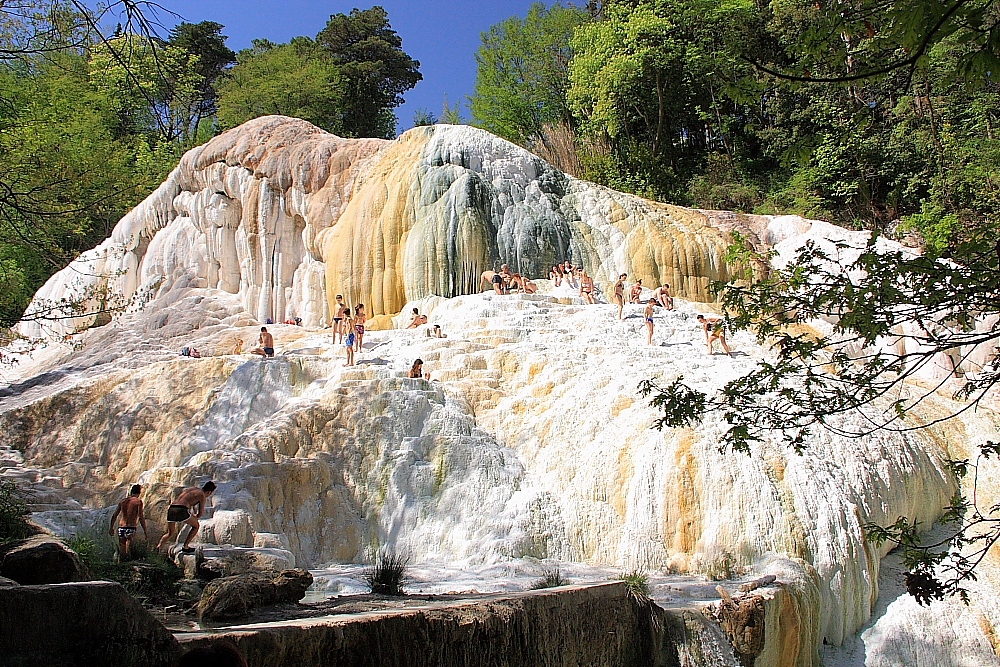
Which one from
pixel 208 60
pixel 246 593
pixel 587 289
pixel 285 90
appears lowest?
pixel 246 593

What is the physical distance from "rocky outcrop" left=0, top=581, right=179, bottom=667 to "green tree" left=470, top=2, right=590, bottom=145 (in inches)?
1199

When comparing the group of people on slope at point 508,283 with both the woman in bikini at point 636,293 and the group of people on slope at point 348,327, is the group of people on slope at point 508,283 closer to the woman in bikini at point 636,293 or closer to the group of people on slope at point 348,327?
the woman in bikini at point 636,293

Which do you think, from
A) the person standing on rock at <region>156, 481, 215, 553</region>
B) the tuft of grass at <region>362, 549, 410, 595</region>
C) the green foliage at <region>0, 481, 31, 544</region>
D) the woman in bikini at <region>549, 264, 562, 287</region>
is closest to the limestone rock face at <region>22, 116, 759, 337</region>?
the woman in bikini at <region>549, 264, 562, 287</region>

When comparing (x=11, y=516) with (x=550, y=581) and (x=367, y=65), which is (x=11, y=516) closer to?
(x=550, y=581)

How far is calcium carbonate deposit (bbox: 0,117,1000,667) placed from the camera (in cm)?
888

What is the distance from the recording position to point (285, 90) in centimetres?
3356

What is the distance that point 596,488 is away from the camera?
33.7ft

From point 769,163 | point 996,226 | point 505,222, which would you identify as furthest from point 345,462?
point 769,163

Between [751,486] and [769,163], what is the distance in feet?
72.3

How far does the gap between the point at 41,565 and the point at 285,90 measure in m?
31.0

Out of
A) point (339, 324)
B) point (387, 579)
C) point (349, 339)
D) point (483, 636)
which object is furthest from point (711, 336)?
point (483, 636)

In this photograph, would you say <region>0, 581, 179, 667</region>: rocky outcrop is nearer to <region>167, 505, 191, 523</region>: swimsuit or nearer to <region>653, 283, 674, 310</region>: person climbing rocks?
<region>167, 505, 191, 523</region>: swimsuit

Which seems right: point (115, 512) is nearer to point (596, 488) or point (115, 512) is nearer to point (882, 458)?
point (596, 488)

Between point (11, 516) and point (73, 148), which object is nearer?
point (11, 516)
